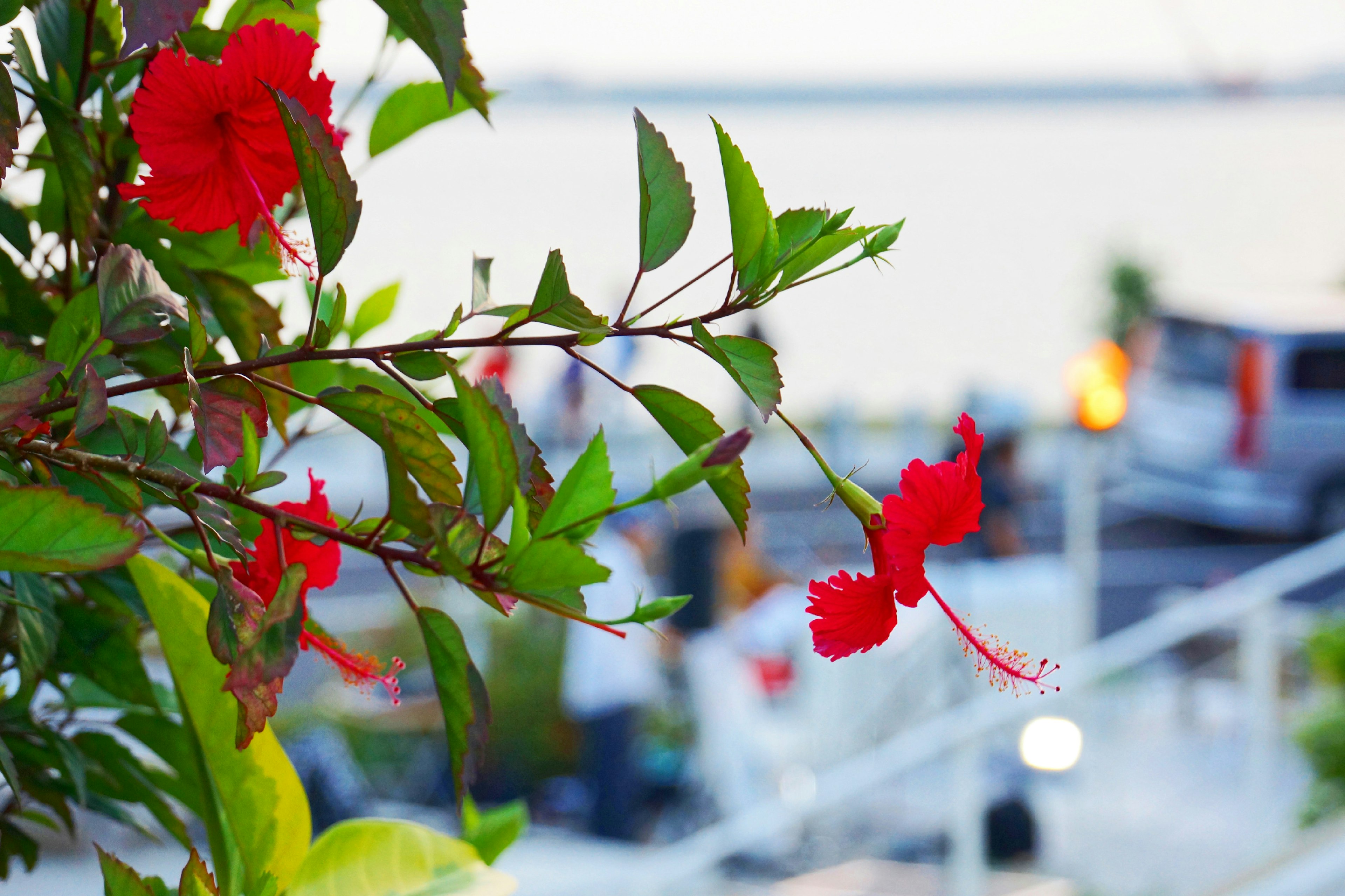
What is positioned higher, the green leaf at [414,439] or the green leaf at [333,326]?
the green leaf at [333,326]

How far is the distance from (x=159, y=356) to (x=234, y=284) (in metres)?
0.05

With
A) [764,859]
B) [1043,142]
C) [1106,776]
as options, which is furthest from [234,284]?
[1043,142]

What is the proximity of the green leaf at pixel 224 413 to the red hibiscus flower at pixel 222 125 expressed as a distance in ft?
0.13

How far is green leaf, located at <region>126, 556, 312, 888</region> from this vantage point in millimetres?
351

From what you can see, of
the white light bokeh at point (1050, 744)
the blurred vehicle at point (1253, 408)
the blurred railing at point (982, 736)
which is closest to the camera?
the blurred railing at point (982, 736)

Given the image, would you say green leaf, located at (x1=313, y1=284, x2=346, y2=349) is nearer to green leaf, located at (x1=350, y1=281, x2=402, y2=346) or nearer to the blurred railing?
green leaf, located at (x1=350, y1=281, x2=402, y2=346)

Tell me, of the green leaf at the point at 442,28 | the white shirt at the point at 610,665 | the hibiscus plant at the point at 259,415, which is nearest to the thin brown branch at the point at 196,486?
the hibiscus plant at the point at 259,415

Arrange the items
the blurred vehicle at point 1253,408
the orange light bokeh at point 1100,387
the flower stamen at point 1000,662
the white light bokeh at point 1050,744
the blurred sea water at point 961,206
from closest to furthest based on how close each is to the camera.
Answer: the flower stamen at point 1000,662, the white light bokeh at point 1050,744, the orange light bokeh at point 1100,387, the blurred sea water at point 961,206, the blurred vehicle at point 1253,408

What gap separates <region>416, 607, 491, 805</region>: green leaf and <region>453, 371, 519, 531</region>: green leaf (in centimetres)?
4

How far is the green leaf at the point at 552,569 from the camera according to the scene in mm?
228

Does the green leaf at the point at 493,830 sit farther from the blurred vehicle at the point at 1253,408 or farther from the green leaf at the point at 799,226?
the blurred vehicle at the point at 1253,408

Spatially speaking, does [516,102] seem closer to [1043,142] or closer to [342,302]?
[342,302]

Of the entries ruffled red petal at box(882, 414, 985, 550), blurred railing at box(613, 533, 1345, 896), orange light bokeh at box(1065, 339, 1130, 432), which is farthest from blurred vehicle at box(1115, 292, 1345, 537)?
ruffled red petal at box(882, 414, 985, 550)

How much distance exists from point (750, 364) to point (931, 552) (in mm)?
4527
